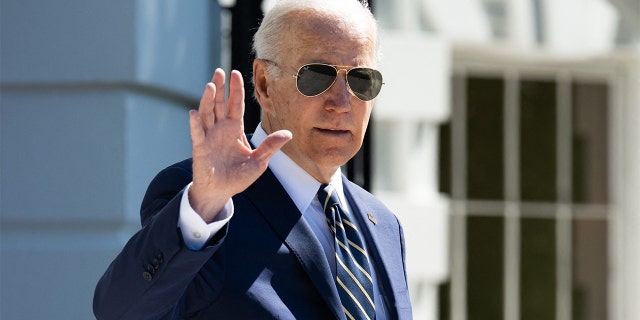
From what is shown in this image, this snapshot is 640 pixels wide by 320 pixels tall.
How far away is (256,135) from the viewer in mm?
2514

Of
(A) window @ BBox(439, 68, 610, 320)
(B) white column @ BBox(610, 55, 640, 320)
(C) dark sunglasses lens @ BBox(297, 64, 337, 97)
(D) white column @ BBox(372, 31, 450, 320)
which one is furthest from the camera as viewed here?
(B) white column @ BBox(610, 55, 640, 320)

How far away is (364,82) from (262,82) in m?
0.24

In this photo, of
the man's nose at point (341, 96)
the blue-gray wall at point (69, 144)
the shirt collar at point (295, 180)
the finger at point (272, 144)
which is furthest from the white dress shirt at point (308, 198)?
the blue-gray wall at point (69, 144)

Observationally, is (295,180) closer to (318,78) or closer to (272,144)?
(318,78)

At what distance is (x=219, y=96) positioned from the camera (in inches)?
77.3

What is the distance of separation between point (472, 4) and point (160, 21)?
4.36 m

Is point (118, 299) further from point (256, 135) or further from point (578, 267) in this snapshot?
point (578, 267)

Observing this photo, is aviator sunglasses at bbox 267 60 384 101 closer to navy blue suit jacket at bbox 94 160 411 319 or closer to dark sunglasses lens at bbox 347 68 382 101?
dark sunglasses lens at bbox 347 68 382 101

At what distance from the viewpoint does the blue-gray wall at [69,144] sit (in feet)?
11.8

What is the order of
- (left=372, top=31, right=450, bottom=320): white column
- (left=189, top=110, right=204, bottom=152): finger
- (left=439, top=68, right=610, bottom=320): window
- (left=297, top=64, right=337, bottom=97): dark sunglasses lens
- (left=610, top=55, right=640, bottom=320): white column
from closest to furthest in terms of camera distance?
1. (left=189, top=110, right=204, bottom=152): finger
2. (left=297, top=64, right=337, bottom=97): dark sunglasses lens
3. (left=372, top=31, right=450, bottom=320): white column
4. (left=439, top=68, right=610, bottom=320): window
5. (left=610, top=55, right=640, bottom=320): white column

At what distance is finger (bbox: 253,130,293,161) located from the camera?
1977 millimetres

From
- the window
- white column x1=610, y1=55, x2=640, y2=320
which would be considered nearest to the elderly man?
the window

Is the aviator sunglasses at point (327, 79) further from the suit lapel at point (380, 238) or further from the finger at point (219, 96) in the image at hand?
the finger at point (219, 96)

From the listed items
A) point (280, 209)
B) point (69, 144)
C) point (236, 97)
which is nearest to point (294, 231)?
point (280, 209)
